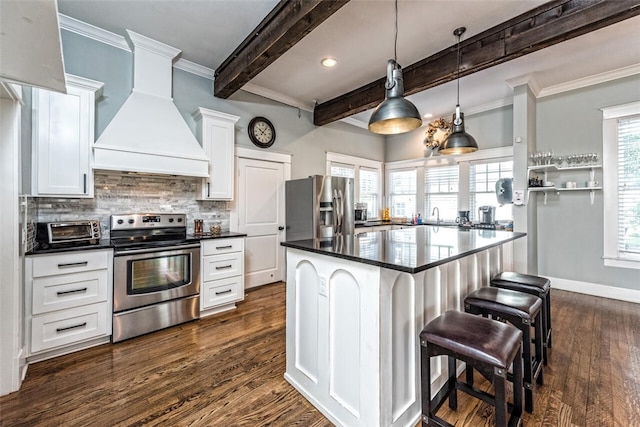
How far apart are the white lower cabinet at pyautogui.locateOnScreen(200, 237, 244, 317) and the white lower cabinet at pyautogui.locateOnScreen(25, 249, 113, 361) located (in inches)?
33.5

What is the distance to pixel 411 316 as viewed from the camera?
1569 mm

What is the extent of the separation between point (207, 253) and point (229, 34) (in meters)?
2.35

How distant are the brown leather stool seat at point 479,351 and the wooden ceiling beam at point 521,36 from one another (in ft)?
8.64

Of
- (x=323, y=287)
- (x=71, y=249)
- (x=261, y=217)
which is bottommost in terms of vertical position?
(x=323, y=287)

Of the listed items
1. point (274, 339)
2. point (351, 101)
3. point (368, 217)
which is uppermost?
point (351, 101)

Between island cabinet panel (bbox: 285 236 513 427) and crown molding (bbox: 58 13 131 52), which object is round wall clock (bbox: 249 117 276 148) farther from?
island cabinet panel (bbox: 285 236 513 427)

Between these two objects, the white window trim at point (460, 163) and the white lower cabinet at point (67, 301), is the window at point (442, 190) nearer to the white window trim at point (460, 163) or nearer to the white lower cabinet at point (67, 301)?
the white window trim at point (460, 163)

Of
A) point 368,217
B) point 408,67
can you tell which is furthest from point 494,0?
point 368,217

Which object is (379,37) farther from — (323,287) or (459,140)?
(323,287)

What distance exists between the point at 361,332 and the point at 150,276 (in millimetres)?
2270

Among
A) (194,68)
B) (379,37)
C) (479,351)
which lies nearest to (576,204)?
(379,37)

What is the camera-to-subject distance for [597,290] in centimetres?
377

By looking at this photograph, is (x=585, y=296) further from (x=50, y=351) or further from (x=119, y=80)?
(x=119, y=80)

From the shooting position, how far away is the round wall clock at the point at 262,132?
4.13m
